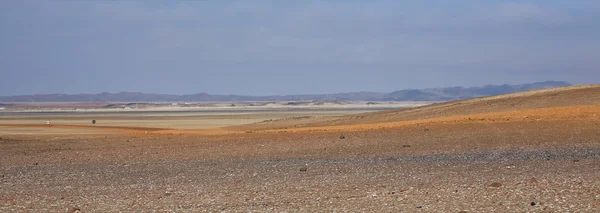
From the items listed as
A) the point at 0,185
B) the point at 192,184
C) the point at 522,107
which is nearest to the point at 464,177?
the point at 192,184

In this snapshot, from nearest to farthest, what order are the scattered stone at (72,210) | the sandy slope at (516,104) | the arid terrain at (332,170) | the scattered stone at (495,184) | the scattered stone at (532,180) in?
the scattered stone at (72,210)
the arid terrain at (332,170)
the scattered stone at (495,184)
the scattered stone at (532,180)
the sandy slope at (516,104)

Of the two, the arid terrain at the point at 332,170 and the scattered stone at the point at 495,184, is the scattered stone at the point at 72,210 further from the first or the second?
the scattered stone at the point at 495,184

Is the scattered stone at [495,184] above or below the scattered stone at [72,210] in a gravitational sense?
above

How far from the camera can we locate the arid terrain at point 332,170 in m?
12.2

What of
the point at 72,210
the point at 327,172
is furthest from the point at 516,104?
the point at 72,210

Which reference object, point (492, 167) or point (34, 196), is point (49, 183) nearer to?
point (34, 196)

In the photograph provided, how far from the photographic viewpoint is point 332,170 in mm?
16984

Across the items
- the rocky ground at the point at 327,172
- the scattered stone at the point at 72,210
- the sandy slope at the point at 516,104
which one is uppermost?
the sandy slope at the point at 516,104

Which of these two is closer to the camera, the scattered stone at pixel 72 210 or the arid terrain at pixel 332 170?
the scattered stone at pixel 72 210

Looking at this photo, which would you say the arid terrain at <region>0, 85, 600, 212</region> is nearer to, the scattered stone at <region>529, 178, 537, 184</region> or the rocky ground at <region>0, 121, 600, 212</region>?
the rocky ground at <region>0, 121, 600, 212</region>

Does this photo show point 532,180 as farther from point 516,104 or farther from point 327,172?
point 516,104

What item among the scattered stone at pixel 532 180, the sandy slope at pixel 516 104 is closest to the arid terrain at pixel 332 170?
the scattered stone at pixel 532 180

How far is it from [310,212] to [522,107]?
85.3 feet

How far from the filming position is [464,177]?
14.8m
